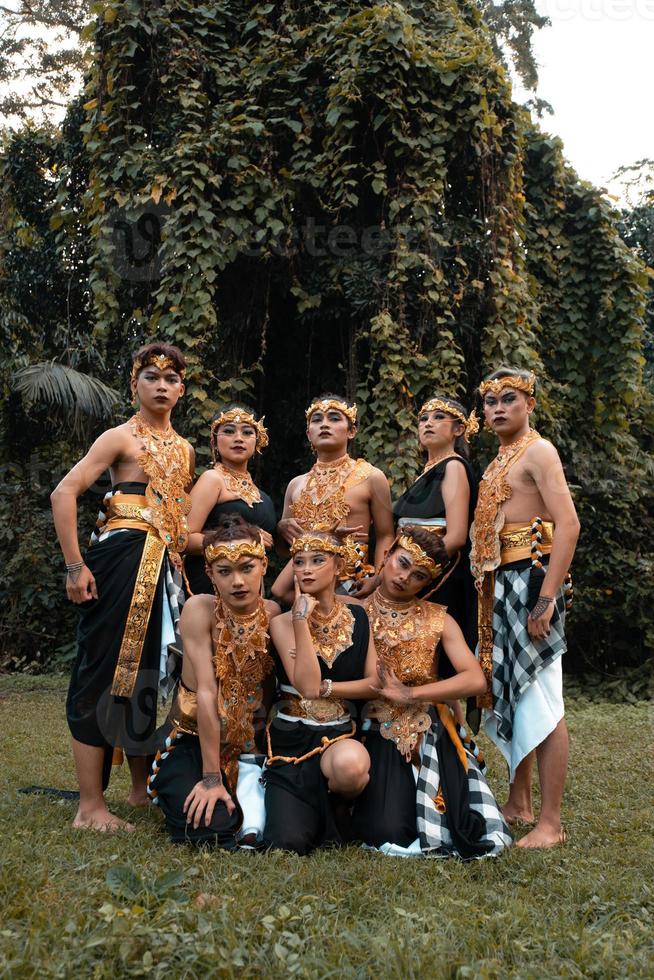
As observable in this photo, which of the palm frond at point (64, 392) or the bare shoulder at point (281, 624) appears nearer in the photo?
the bare shoulder at point (281, 624)

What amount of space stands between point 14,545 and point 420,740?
22.8 feet

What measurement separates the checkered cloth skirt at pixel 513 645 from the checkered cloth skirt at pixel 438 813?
0.35 meters

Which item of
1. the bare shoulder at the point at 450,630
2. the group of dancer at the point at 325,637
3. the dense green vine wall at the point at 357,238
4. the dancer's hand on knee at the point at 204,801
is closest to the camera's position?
the dancer's hand on knee at the point at 204,801

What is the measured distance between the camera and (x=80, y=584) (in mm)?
3525

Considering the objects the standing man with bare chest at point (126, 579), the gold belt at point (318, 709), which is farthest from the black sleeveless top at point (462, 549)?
the standing man with bare chest at point (126, 579)

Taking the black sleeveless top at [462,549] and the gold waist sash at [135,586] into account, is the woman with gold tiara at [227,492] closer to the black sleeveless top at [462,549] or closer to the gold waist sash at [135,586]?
the gold waist sash at [135,586]

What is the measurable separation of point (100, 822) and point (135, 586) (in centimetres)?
92

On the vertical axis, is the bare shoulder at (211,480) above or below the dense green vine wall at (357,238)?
below

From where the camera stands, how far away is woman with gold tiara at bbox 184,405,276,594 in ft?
12.8

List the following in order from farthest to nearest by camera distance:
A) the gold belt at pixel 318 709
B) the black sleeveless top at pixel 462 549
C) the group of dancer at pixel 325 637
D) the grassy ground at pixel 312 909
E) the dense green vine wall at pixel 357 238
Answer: the dense green vine wall at pixel 357 238
the black sleeveless top at pixel 462 549
the gold belt at pixel 318 709
the group of dancer at pixel 325 637
the grassy ground at pixel 312 909

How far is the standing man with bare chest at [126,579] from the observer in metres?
3.54

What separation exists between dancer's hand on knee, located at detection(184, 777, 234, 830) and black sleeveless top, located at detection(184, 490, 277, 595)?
38.0 inches

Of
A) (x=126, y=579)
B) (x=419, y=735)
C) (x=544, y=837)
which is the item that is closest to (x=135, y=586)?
(x=126, y=579)

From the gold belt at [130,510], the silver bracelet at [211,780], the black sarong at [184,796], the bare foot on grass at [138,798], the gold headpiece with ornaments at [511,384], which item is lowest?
the bare foot on grass at [138,798]
